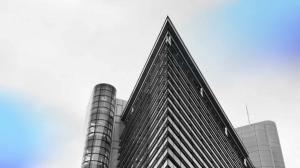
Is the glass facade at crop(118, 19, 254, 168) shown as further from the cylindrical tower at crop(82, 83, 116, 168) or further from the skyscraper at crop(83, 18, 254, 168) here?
the cylindrical tower at crop(82, 83, 116, 168)

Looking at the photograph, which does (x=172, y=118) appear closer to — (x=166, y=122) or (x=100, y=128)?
(x=166, y=122)

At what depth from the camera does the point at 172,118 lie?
75000 millimetres

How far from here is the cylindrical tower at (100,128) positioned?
322 ft

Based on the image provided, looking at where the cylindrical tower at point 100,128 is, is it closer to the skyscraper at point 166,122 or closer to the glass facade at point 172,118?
the skyscraper at point 166,122

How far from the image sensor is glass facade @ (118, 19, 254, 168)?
73750 mm

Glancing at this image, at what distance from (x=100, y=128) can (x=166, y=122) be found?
3598cm

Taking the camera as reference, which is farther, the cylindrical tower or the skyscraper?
the cylindrical tower

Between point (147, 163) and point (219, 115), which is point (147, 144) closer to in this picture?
point (147, 163)

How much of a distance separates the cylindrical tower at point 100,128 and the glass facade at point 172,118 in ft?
14.5

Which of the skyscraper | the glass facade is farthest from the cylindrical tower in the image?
the glass facade

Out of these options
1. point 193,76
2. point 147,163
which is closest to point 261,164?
point 193,76

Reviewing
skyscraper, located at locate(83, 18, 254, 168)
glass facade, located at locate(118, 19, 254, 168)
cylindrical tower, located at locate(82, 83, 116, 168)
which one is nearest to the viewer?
glass facade, located at locate(118, 19, 254, 168)

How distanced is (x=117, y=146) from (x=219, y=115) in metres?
29.7

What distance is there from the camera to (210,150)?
91688 millimetres
